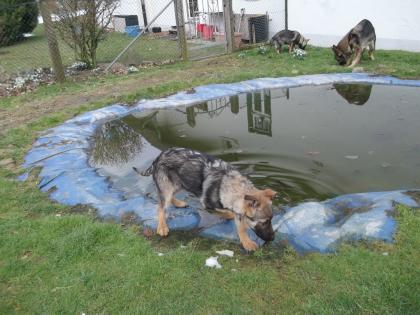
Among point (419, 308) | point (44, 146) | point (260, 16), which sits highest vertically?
point (260, 16)

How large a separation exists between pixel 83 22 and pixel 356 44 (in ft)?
28.4

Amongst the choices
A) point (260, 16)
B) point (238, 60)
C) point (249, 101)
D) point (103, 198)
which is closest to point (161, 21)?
point (260, 16)

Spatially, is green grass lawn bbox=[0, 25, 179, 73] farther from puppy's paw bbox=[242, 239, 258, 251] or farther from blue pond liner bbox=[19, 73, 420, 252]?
puppy's paw bbox=[242, 239, 258, 251]

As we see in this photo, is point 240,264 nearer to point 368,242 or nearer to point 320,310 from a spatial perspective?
point 320,310

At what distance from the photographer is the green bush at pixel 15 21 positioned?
19.8 meters

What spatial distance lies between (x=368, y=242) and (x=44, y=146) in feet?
19.1

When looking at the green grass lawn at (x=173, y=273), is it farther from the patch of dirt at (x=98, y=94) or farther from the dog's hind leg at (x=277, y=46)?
the dog's hind leg at (x=277, y=46)

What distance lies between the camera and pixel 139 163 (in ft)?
21.8

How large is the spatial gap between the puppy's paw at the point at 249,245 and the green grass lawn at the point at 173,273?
0.10 m

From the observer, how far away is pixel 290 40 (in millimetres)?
13828

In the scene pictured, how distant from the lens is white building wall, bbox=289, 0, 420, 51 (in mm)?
12000

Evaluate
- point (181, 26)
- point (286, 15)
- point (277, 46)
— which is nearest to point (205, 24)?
point (286, 15)

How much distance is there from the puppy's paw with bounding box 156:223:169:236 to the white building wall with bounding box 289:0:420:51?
431 inches

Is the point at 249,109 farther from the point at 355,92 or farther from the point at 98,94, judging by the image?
the point at 98,94
